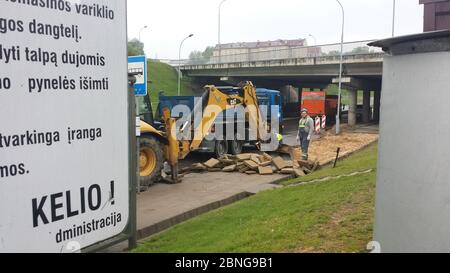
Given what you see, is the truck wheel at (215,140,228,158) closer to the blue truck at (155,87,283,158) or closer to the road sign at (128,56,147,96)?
the blue truck at (155,87,283,158)

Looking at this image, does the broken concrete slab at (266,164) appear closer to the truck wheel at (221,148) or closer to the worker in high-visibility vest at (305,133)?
the worker in high-visibility vest at (305,133)

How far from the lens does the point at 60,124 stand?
316 cm

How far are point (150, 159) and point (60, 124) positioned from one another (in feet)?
28.0

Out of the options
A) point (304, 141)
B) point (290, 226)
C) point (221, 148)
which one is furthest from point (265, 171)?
point (290, 226)

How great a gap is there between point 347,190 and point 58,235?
560 centimetres

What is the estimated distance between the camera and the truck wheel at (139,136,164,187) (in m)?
11.4

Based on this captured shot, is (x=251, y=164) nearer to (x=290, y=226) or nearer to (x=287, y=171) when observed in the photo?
(x=287, y=171)

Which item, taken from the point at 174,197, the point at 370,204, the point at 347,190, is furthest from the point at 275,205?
the point at 174,197

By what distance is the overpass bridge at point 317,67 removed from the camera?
114 feet

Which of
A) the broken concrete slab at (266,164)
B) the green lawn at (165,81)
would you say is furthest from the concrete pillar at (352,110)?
the green lawn at (165,81)

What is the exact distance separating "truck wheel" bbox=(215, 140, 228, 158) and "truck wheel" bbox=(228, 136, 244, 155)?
34 centimetres

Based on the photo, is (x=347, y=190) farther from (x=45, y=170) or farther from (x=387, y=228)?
(x=45, y=170)
